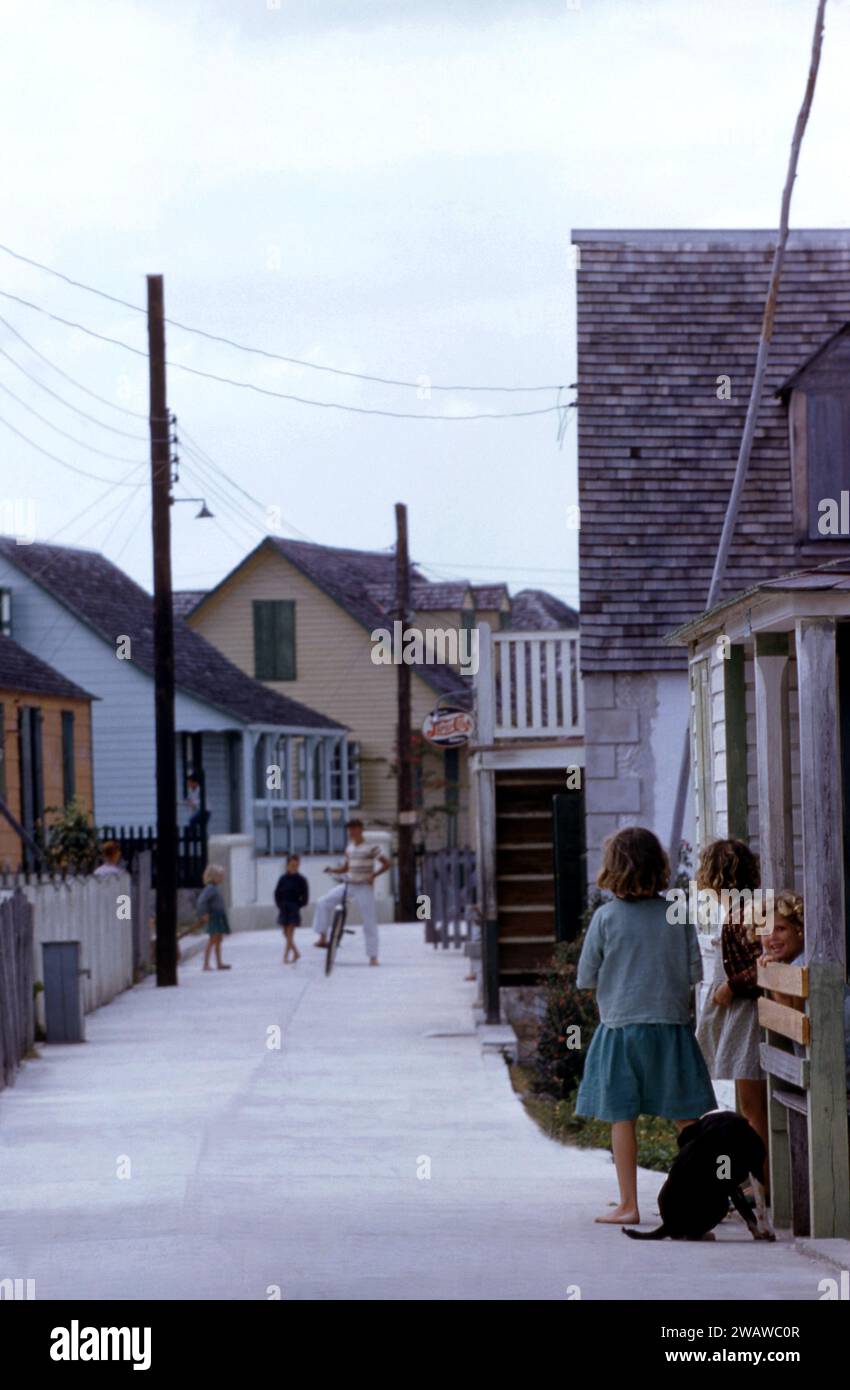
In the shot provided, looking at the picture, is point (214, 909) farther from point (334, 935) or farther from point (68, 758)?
point (68, 758)

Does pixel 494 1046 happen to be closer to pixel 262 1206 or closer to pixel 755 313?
pixel 755 313

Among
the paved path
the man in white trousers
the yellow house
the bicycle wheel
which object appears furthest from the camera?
the yellow house

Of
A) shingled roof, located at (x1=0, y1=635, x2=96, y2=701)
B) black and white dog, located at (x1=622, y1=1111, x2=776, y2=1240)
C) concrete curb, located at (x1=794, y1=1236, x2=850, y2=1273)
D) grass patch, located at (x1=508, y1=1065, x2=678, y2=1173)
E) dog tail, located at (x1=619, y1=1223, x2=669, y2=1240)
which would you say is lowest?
grass patch, located at (x1=508, y1=1065, x2=678, y2=1173)

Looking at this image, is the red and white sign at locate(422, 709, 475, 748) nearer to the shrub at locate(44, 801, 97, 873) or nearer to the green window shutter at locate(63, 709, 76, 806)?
the shrub at locate(44, 801, 97, 873)

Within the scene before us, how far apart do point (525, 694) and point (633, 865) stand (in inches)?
493

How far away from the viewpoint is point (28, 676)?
36.0 m

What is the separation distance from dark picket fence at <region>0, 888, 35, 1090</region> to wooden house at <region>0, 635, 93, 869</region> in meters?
14.2

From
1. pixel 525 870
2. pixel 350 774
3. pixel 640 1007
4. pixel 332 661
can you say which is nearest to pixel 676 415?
pixel 525 870

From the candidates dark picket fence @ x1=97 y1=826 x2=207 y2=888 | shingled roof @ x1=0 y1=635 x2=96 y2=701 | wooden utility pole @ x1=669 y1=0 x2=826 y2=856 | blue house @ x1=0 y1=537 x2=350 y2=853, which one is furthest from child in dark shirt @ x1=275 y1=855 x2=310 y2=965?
blue house @ x1=0 y1=537 x2=350 y2=853

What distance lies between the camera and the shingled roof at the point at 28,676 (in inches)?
1373

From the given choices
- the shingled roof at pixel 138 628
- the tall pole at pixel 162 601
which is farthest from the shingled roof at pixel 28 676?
the tall pole at pixel 162 601

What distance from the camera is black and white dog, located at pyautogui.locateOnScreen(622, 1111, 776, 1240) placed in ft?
29.1
